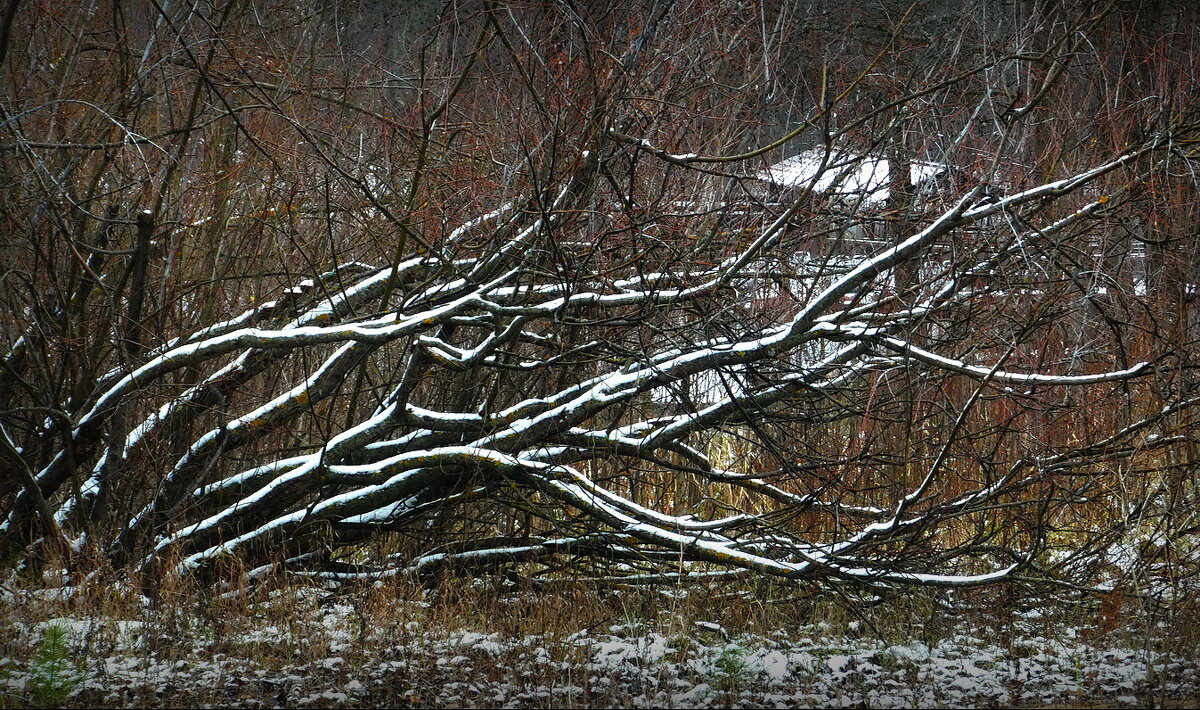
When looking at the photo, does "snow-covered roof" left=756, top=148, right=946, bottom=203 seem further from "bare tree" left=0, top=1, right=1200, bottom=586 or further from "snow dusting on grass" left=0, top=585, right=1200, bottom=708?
"snow dusting on grass" left=0, top=585, right=1200, bottom=708

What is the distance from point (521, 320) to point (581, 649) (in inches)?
60.7

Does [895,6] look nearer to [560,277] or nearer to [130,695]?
[560,277]

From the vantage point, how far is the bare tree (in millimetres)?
4465

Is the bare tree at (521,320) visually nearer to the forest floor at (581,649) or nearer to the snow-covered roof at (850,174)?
the snow-covered roof at (850,174)

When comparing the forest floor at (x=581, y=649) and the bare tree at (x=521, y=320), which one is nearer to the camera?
the forest floor at (x=581, y=649)

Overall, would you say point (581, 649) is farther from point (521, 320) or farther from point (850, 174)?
point (850, 174)

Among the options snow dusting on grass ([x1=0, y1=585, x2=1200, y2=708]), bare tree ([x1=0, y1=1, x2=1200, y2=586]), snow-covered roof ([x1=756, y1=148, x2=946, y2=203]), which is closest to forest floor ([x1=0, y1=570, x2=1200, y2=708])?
snow dusting on grass ([x1=0, y1=585, x2=1200, y2=708])

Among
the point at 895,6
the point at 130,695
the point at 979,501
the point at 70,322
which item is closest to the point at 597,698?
the point at 130,695

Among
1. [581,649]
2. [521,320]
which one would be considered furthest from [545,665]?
[521,320]

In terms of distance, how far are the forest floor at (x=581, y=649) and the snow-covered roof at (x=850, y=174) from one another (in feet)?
6.68

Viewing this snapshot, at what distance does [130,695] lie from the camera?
3.53m

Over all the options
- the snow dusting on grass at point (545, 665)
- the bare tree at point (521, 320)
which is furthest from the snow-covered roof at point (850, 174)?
the snow dusting on grass at point (545, 665)

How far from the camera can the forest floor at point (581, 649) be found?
3.66 m

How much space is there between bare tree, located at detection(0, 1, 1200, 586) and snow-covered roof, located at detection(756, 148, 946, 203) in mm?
66
